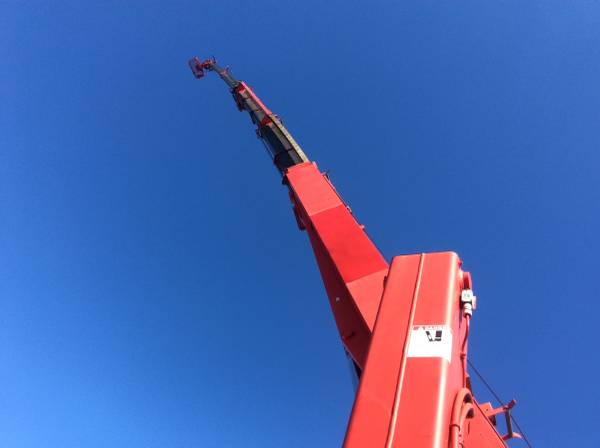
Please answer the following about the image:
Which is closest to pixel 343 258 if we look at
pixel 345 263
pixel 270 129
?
pixel 345 263

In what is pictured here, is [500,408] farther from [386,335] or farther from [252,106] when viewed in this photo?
[252,106]

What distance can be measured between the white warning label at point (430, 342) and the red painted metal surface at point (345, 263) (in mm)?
1251

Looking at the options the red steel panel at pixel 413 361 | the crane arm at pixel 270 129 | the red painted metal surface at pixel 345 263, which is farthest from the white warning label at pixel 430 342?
the crane arm at pixel 270 129

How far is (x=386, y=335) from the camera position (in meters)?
2.04

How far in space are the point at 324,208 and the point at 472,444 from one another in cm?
298

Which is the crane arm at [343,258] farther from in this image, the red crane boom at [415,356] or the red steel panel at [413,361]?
the red steel panel at [413,361]

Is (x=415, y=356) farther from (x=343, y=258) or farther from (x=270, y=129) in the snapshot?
(x=270, y=129)

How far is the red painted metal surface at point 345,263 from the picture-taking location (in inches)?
142

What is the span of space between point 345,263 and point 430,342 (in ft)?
6.58

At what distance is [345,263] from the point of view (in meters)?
3.95

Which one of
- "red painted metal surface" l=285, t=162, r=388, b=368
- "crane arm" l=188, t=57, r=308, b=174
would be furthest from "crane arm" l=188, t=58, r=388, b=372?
"crane arm" l=188, t=57, r=308, b=174

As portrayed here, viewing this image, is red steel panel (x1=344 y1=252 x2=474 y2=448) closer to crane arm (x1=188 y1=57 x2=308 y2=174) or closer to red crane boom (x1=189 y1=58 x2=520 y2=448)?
red crane boom (x1=189 y1=58 x2=520 y2=448)

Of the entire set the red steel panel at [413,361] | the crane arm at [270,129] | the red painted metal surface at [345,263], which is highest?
the crane arm at [270,129]

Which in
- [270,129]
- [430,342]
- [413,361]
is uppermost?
[270,129]
